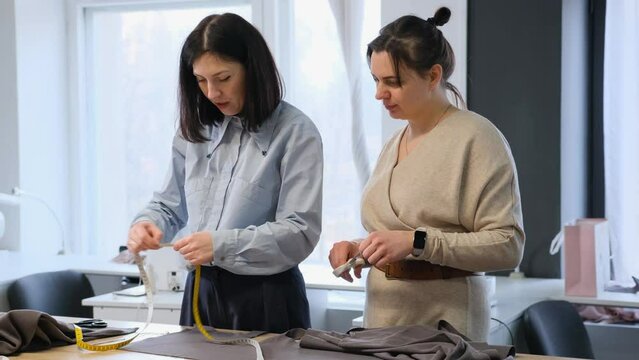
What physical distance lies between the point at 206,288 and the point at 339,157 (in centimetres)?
257

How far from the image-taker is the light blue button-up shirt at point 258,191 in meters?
1.96

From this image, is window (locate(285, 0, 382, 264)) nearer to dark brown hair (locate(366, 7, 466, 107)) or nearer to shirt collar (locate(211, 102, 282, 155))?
shirt collar (locate(211, 102, 282, 155))

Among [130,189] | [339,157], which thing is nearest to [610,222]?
[339,157]

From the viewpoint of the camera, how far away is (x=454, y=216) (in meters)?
1.83

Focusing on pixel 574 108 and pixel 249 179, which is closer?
pixel 249 179

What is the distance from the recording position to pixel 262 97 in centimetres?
207

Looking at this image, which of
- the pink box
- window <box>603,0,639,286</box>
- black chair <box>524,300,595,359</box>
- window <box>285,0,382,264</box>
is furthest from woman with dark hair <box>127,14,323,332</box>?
window <box>285,0,382,264</box>

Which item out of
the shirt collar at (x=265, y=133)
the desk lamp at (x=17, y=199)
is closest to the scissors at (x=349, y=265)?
the shirt collar at (x=265, y=133)

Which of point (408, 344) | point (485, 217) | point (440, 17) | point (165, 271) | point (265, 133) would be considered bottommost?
point (165, 271)

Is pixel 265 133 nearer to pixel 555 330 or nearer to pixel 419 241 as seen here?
pixel 419 241

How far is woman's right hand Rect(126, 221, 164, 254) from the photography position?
76.7 inches

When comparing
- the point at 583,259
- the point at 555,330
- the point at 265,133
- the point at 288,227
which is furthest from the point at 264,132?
the point at 583,259

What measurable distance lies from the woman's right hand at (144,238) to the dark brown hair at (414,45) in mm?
611

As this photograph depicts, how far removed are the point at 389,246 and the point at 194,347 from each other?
437 millimetres
